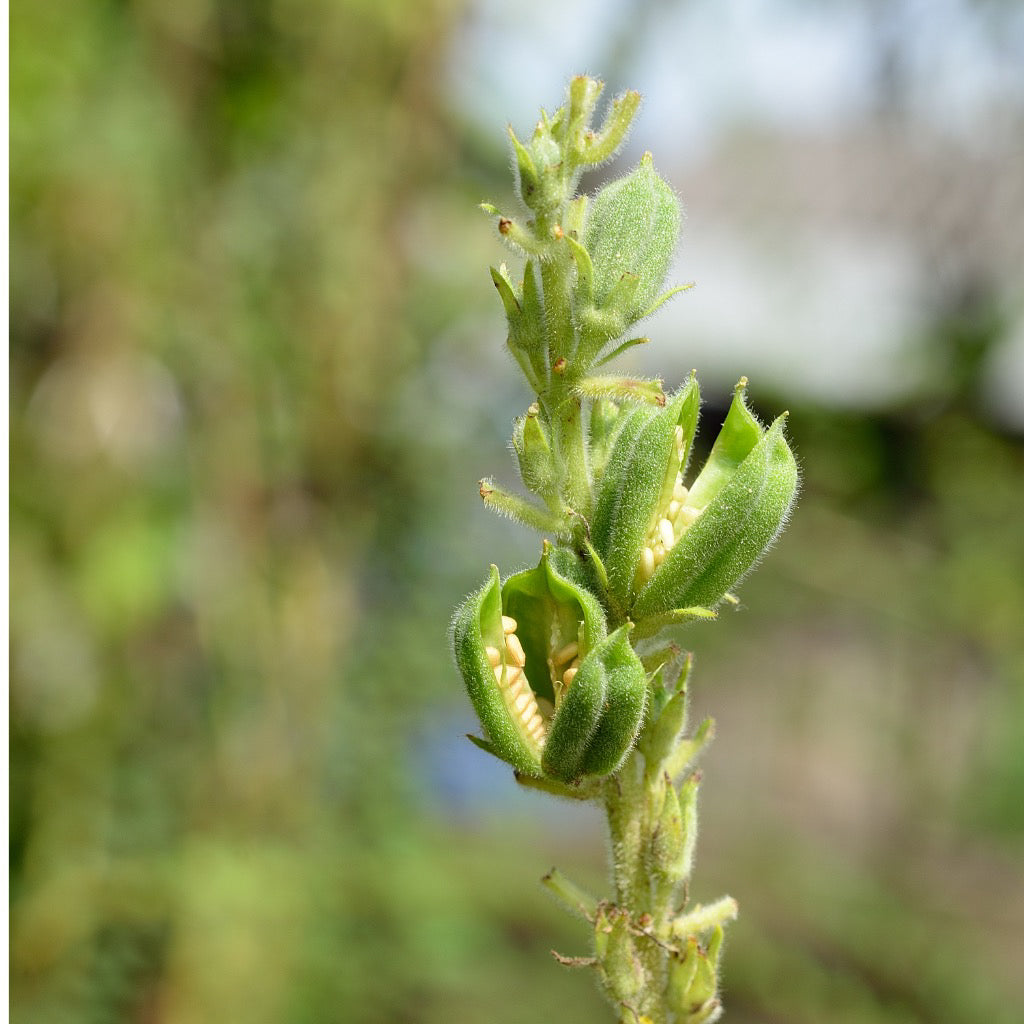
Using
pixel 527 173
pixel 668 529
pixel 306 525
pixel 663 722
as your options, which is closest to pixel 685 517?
pixel 668 529

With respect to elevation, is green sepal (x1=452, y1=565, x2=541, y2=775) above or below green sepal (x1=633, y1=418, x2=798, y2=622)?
below

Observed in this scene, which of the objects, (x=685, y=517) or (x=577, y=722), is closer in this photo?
(x=577, y=722)

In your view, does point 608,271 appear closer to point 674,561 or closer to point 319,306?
point 674,561

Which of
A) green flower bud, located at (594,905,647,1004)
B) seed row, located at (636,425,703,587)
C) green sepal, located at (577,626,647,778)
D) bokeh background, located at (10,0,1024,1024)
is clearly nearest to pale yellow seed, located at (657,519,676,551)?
seed row, located at (636,425,703,587)

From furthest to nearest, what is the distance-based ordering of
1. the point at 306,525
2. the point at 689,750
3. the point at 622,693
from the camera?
the point at 306,525 → the point at 689,750 → the point at 622,693

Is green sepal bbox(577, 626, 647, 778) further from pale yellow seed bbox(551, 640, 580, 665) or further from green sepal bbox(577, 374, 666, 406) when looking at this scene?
green sepal bbox(577, 374, 666, 406)

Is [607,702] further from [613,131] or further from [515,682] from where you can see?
[613,131]

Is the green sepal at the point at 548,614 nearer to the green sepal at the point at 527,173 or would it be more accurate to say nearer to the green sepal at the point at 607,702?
the green sepal at the point at 607,702
